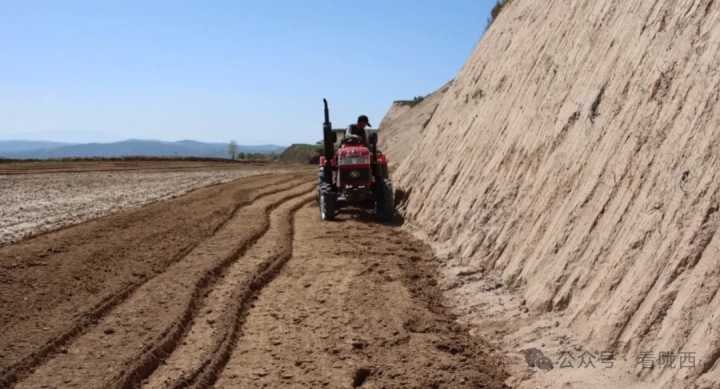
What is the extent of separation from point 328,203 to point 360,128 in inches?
100

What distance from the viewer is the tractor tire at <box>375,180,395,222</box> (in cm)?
1503

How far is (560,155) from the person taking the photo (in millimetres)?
8711

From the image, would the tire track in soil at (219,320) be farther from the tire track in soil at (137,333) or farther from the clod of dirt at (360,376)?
the clod of dirt at (360,376)

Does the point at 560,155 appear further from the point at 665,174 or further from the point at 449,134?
the point at 449,134

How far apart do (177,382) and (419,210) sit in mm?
9294

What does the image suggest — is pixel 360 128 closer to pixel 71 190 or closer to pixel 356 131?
pixel 356 131

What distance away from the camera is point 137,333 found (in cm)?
704

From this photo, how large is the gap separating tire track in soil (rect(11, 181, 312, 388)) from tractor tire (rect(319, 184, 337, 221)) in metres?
4.19

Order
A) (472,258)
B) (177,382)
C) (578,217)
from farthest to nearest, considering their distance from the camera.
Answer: (472,258)
(578,217)
(177,382)

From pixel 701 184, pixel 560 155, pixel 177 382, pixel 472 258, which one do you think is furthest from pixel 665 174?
pixel 177 382

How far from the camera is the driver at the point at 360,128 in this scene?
54.7ft

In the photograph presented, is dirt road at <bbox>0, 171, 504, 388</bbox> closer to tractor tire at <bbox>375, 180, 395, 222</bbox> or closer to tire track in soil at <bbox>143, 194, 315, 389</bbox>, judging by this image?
tire track in soil at <bbox>143, 194, 315, 389</bbox>

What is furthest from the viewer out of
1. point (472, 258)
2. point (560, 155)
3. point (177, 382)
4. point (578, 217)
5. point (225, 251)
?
point (225, 251)

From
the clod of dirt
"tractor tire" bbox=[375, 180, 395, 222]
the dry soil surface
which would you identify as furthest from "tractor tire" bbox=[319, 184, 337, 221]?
the clod of dirt
